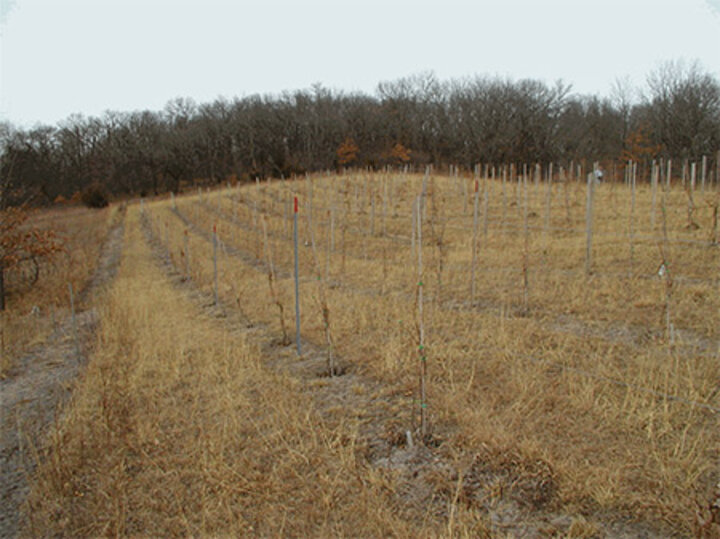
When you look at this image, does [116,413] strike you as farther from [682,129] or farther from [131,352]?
[682,129]

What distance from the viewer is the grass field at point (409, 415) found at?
2.42 metres

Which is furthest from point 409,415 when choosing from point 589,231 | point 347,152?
point 347,152

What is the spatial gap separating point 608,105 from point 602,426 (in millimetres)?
44934

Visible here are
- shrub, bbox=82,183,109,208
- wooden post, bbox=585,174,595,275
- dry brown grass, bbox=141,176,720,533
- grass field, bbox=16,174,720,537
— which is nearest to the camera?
grass field, bbox=16,174,720,537

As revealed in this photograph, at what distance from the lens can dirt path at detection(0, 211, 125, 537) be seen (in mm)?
2969

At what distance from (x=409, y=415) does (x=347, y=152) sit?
124ft

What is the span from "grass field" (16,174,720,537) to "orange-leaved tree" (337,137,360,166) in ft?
109

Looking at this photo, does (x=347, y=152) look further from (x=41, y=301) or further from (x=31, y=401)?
(x=31, y=401)

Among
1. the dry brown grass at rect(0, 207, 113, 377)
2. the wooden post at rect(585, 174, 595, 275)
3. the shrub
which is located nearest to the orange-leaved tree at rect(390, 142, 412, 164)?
the shrub

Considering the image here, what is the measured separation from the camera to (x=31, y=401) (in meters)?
4.46

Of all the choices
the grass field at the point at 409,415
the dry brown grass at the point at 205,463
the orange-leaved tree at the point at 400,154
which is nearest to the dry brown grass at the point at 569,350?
the grass field at the point at 409,415

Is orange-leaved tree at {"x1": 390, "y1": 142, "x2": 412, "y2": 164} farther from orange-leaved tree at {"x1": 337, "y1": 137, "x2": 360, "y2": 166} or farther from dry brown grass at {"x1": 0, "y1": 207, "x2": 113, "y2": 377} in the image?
dry brown grass at {"x1": 0, "y1": 207, "x2": 113, "y2": 377}

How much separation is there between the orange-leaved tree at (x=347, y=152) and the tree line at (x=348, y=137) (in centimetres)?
11

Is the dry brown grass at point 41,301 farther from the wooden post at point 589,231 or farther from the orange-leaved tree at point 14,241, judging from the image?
the wooden post at point 589,231
